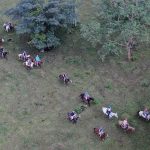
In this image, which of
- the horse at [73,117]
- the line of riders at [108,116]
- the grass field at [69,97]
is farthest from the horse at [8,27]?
the horse at [73,117]

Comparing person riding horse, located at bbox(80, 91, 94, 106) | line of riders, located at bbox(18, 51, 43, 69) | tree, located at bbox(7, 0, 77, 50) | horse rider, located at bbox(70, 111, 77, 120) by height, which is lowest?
horse rider, located at bbox(70, 111, 77, 120)

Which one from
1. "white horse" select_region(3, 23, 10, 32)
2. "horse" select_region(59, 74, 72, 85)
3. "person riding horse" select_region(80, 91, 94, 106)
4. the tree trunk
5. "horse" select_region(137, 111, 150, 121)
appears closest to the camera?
"horse" select_region(137, 111, 150, 121)

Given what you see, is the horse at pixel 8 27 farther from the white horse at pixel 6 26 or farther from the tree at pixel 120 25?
the tree at pixel 120 25

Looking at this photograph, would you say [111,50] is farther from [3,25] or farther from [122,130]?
[3,25]

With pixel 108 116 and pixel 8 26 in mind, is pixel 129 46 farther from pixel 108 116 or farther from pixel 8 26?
pixel 8 26

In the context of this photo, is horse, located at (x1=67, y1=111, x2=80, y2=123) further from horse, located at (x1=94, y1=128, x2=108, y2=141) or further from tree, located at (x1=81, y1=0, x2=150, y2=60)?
tree, located at (x1=81, y1=0, x2=150, y2=60)

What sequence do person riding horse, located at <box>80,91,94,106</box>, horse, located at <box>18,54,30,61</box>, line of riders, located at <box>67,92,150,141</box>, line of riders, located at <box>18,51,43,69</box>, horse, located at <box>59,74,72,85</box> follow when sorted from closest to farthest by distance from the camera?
line of riders, located at <box>67,92,150,141</box> < person riding horse, located at <box>80,91,94,106</box> < horse, located at <box>59,74,72,85</box> < line of riders, located at <box>18,51,43,69</box> < horse, located at <box>18,54,30,61</box>

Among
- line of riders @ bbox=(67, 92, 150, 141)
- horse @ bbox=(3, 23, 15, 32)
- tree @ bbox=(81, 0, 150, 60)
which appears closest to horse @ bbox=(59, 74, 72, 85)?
line of riders @ bbox=(67, 92, 150, 141)
